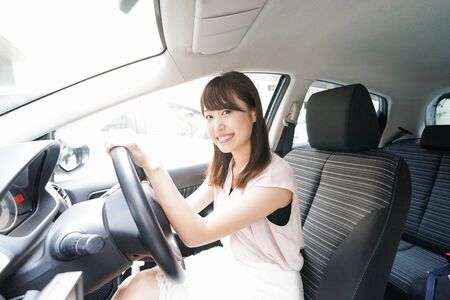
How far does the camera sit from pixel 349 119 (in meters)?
1.39

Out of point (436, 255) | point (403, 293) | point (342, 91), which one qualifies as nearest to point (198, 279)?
point (342, 91)

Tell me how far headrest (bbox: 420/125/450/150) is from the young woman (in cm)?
147

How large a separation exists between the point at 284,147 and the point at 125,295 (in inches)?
64.8

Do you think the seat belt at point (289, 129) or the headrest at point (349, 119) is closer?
the headrest at point (349, 119)

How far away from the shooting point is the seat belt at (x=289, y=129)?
2379 millimetres

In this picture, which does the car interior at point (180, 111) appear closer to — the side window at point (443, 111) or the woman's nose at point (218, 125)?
the woman's nose at point (218, 125)

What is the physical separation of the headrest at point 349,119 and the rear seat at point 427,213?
90 centimetres

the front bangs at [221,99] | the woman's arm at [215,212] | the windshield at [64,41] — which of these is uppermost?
the windshield at [64,41]

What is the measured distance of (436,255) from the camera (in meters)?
2.01

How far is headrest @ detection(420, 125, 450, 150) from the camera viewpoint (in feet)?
6.82

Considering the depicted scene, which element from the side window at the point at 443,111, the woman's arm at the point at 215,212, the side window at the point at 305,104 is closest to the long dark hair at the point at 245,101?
the woman's arm at the point at 215,212

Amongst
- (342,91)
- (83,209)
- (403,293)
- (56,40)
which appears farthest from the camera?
(403,293)

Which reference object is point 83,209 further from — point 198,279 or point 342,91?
point 342,91

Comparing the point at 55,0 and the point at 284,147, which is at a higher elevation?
the point at 55,0
